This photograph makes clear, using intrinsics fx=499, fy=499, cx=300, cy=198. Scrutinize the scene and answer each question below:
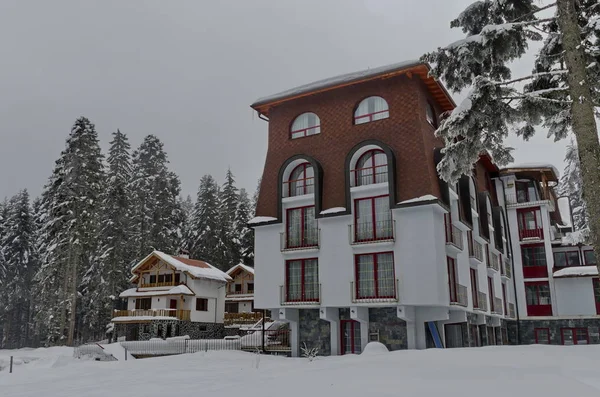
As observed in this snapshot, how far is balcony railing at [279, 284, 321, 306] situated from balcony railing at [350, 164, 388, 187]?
18.3 ft

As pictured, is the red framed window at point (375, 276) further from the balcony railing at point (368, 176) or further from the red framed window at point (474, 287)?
the red framed window at point (474, 287)

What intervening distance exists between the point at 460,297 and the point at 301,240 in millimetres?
8347

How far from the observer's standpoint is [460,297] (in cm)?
2436

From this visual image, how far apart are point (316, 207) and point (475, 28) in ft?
44.9

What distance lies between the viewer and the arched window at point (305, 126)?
27.2 m

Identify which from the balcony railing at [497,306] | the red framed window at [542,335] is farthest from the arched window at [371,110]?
the red framed window at [542,335]

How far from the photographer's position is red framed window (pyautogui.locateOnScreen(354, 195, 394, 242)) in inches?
942

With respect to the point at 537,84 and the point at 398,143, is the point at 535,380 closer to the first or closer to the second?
the point at 537,84

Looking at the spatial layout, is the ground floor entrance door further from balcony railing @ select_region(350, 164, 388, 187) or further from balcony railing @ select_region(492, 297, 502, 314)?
balcony railing @ select_region(492, 297, 502, 314)

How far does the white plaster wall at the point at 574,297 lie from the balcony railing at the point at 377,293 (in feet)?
66.0

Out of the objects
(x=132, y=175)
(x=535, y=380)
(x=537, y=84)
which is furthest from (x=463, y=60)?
(x=132, y=175)

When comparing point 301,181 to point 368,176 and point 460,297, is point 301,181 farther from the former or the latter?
point 460,297

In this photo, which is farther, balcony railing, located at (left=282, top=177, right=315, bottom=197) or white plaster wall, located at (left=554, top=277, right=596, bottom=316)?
white plaster wall, located at (left=554, top=277, right=596, bottom=316)

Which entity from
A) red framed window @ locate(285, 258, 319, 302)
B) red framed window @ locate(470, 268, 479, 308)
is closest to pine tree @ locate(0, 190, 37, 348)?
red framed window @ locate(285, 258, 319, 302)
